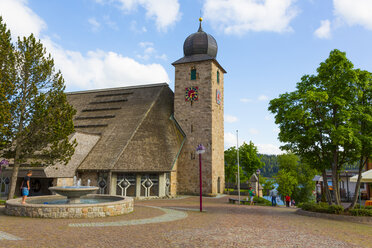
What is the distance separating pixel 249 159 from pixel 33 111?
34.4 metres

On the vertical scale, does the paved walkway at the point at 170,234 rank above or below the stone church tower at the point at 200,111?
below

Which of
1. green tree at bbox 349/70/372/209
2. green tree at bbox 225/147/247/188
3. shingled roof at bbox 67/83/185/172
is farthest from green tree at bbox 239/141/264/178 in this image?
green tree at bbox 349/70/372/209

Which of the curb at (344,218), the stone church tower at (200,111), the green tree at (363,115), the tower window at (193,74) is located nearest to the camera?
the curb at (344,218)

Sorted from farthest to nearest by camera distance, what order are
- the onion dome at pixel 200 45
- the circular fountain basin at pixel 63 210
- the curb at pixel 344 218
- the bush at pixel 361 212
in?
the onion dome at pixel 200 45
the bush at pixel 361 212
the curb at pixel 344 218
the circular fountain basin at pixel 63 210

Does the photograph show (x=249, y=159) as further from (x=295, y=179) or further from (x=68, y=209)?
(x=68, y=209)

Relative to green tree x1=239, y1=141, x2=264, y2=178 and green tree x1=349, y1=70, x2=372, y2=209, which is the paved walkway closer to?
green tree x1=349, y1=70, x2=372, y2=209

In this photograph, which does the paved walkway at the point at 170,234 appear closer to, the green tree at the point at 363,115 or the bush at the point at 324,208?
the bush at the point at 324,208

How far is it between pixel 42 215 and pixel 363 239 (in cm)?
1350

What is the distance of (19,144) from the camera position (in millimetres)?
19359

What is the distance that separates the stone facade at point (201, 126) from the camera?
31.2 m

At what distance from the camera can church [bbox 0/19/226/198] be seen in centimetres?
2591

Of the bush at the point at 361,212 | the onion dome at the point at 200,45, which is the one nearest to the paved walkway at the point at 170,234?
the bush at the point at 361,212

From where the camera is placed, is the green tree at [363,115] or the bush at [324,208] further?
the bush at [324,208]

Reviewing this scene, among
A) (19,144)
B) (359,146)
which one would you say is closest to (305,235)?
(359,146)
